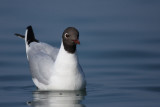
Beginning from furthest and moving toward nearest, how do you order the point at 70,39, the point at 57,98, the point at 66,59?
the point at 66,59 → the point at 70,39 → the point at 57,98

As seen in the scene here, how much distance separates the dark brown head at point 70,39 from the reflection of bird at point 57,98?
830 mm

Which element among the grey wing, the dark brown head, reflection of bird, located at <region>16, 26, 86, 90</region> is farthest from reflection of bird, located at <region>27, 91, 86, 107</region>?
the dark brown head

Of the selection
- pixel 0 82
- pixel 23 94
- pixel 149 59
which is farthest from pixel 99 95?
pixel 149 59

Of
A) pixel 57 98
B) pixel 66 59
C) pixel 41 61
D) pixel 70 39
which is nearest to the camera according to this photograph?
pixel 57 98

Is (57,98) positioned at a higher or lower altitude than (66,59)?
lower

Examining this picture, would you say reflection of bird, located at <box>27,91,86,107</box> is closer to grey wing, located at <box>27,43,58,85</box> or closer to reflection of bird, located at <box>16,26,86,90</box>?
reflection of bird, located at <box>16,26,86,90</box>

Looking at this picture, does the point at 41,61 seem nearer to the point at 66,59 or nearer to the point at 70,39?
the point at 66,59

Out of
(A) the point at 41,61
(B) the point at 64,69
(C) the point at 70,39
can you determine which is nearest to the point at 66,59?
(B) the point at 64,69

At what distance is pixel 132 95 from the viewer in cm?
1218

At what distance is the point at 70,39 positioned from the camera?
12.1 metres

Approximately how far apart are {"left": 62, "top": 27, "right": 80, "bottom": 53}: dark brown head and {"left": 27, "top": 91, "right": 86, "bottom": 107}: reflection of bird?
83 cm

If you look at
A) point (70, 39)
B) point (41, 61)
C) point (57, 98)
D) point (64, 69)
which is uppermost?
point (70, 39)

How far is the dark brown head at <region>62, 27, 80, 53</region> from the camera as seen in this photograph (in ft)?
39.5

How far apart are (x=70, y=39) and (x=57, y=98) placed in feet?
3.69
